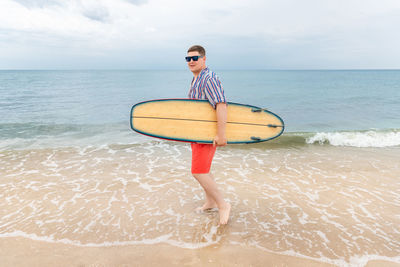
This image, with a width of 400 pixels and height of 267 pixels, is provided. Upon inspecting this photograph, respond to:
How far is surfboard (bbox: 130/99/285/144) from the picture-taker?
298 centimetres

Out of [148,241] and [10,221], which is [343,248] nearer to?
[148,241]

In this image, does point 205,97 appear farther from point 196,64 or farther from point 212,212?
point 212,212

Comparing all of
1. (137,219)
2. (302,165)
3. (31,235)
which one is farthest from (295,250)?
(302,165)

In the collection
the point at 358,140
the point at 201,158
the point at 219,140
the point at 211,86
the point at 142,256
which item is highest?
the point at 211,86

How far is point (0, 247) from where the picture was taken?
2727mm

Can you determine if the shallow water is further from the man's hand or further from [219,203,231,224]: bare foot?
the man's hand

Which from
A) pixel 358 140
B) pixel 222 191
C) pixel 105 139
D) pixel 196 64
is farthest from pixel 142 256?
pixel 358 140

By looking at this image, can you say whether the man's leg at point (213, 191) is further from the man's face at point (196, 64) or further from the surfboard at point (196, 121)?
the man's face at point (196, 64)

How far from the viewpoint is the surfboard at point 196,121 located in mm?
2979

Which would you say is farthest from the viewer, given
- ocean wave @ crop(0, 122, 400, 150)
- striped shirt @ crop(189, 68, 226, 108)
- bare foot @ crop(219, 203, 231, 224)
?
ocean wave @ crop(0, 122, 400, 150)

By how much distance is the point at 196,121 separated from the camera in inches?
119

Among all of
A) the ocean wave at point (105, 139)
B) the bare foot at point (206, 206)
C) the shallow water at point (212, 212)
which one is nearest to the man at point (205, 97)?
the bare foot at point (206, 206)

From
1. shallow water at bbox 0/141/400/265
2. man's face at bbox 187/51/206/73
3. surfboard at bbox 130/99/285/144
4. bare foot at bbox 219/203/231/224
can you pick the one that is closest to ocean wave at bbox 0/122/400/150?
shallow water at bbox 0/141/400/265

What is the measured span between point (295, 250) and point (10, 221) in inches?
142
